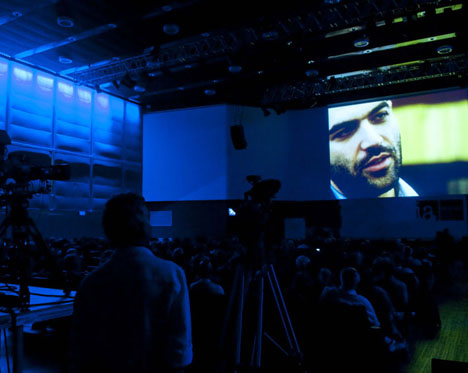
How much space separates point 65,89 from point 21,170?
42.8 ft

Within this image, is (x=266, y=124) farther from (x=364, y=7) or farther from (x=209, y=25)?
(x=364, y=7)

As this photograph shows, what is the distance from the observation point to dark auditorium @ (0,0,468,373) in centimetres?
172

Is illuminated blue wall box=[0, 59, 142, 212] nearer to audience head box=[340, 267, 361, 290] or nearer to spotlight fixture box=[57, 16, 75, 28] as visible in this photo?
spotlight fixture box=[57, 16, 75, 28]

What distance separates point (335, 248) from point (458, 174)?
25.4 feet

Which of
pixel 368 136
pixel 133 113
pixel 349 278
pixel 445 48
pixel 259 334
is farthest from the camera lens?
pixel 133 113

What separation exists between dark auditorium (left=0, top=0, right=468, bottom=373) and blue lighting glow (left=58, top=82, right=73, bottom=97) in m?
0.23

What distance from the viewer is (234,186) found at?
14.3 meters

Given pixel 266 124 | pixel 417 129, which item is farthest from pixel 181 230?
pixel 417 129

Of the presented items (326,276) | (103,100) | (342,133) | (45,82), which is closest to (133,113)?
(103,100)

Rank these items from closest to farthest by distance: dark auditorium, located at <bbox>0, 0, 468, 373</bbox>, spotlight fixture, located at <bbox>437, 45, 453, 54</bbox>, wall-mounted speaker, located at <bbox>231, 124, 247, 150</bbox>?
dark auditorium, located at <bbox>0, 0, 468, 373</bbox>, spotlight fixture, located at <bbox>437, 45, 453, 54</bbox>, wall-mounted speaker, located at <bbox>231, 124, 247, 150</bbox>

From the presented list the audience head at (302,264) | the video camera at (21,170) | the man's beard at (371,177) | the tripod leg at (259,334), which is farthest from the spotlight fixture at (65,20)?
the man's beard at (371,177)

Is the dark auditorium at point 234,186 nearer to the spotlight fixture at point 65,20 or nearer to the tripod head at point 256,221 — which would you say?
the tripod head at point 256,221

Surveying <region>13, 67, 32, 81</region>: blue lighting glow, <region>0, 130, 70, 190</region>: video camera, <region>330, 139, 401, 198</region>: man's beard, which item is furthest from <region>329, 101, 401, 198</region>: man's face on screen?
<region>0, 130, 70, 190</region>: video camera

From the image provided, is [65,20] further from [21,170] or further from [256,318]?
[256,318]
